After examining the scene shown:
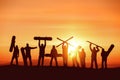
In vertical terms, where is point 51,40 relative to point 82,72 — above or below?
above

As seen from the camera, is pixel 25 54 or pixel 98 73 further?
pixel 25 54

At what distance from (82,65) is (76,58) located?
4.35 ft

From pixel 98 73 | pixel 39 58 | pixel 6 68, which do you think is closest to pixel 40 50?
pixel 39 58

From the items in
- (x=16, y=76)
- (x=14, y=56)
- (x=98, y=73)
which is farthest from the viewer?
(x=14, y=56)

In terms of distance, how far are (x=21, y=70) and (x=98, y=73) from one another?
23.7ft

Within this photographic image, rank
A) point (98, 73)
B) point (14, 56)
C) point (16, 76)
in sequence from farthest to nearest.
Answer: point (14, 56) < point (98, 73) < point (16, 76)

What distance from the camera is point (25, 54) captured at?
Result: 4516 centimetres

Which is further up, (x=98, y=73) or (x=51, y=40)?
(x=51, y=40)

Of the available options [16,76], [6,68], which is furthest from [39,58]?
[16,76]

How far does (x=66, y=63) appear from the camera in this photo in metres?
45.3

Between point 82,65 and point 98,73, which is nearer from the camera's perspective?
point 98,73

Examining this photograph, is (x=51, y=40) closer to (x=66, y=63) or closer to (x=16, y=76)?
(x=66, y=63)

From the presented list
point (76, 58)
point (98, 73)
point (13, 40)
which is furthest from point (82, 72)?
point (13, 40)

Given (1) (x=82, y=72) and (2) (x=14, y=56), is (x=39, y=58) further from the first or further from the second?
(1) (x=82, y=72)
